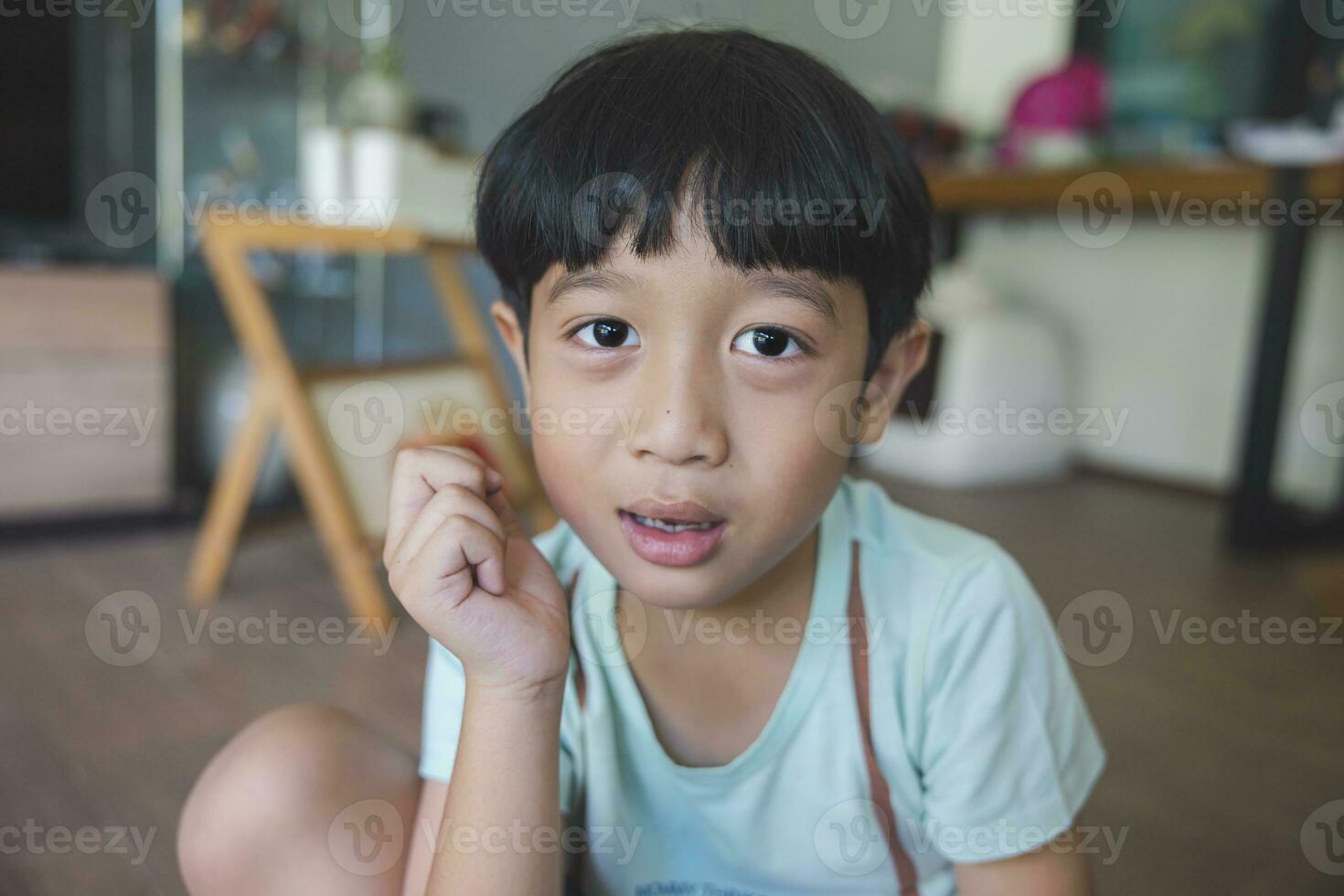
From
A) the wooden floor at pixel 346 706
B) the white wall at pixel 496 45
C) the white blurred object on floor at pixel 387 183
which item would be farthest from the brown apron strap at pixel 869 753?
the white wall at pixel 496 45

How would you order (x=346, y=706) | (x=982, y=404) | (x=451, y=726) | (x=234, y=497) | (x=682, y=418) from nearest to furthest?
(x=682, y=418)
(x=451, y=726)
(x=346, y=706)
(x=234, y=497)
(x=982, y=404)

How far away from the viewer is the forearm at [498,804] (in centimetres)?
48

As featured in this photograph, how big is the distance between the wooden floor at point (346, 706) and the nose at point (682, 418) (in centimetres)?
64

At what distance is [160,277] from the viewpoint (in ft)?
6.30

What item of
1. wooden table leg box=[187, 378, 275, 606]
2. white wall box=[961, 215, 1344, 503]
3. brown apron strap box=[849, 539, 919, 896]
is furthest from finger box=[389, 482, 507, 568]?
white wall box=[961, 215, 1344, 503]

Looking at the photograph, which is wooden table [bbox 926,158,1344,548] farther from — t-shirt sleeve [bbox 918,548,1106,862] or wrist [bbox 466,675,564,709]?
wrist [bbox 466,675,564,709]

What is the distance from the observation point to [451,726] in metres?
0.57

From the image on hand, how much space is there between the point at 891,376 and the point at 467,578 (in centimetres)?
27

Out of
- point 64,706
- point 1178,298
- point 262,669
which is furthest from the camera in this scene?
point 1178,298

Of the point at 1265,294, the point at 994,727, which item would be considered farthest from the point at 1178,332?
the point at 994,727

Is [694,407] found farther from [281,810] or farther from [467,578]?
[281,810]

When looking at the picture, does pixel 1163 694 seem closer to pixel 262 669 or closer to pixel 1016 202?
pixel 262 669

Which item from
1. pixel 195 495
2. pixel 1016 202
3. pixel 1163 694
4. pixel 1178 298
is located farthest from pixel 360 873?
pixel 1178 298

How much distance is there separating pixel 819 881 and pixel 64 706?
37.3 inches
